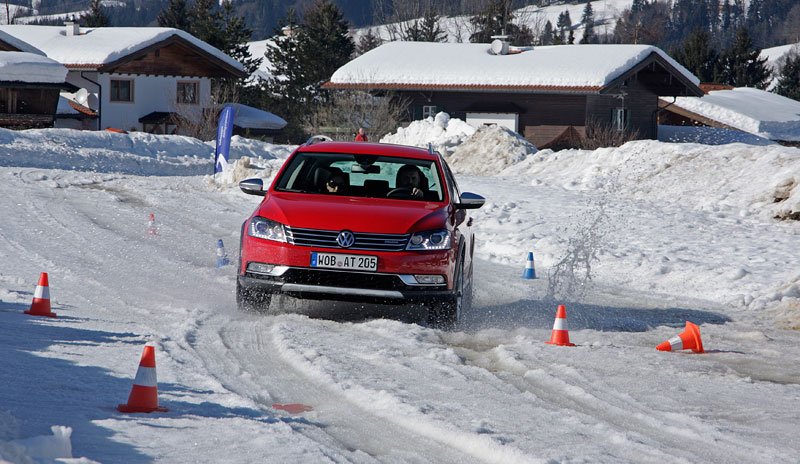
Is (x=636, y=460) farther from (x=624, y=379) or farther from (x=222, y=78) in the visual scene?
(x=222, y=78)

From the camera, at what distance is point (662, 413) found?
22.2 feet

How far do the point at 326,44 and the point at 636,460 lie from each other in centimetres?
7236

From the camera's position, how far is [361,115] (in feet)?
178

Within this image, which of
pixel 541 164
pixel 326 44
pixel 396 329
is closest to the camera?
pixel 396 329

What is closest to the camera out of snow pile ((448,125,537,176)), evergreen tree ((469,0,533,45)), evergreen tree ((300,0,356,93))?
snow pile ((448,125,537,176))

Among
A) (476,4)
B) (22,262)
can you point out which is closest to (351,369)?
(22,262)

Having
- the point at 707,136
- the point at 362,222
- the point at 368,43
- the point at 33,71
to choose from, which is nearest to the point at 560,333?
the point at 362,222

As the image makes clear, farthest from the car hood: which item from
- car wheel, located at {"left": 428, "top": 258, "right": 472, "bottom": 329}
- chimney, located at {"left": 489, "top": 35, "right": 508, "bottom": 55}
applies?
chimney, located at {"left": 489, "top": 35, "right": 508, "bottom": 55}

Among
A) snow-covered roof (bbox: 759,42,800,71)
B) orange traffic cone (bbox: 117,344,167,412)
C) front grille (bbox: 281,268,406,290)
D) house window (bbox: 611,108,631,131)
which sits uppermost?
snow-covered roof (bbox: 759,42,800,71)

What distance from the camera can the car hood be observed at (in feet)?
31.7

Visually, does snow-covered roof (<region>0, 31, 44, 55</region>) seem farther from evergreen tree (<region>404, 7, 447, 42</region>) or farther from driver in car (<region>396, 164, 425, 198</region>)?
driver in car (<region>396, 164, 425, 198</region>)

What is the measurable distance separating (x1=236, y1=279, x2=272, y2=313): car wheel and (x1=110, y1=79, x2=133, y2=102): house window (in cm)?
5110

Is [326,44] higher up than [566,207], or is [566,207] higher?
[326,44]

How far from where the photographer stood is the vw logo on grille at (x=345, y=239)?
956 centimetres
